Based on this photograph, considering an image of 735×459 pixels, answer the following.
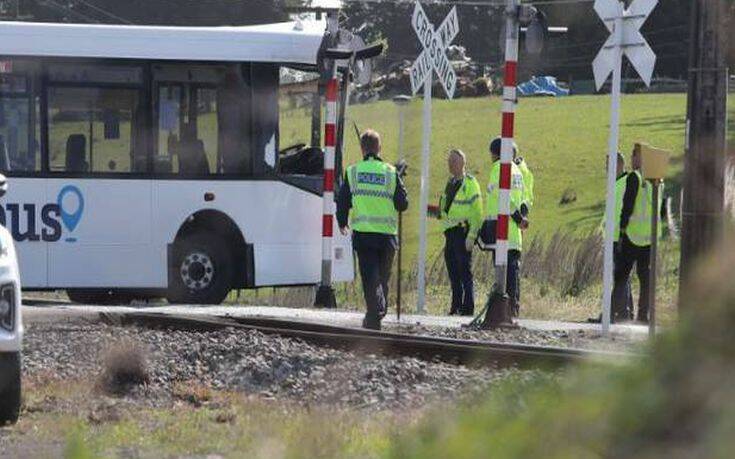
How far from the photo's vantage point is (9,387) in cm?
872

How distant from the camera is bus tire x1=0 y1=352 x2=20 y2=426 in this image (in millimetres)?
8672

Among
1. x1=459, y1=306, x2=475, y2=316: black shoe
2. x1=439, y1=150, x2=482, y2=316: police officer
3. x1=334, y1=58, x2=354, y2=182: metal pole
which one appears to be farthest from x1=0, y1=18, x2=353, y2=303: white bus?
x1=459, y1=306, x2=475, y2=316: black shoe

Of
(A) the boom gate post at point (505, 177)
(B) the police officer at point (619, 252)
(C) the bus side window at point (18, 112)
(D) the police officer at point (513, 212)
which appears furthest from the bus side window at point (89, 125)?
(B) the police officer at point (619, 252)

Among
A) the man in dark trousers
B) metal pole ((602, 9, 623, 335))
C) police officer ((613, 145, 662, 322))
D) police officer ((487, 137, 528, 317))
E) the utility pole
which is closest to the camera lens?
the utility pole

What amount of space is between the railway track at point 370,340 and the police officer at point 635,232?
15.8ft

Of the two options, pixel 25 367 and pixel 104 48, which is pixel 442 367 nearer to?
pixel 25 367

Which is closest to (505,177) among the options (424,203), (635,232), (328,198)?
(635,232)

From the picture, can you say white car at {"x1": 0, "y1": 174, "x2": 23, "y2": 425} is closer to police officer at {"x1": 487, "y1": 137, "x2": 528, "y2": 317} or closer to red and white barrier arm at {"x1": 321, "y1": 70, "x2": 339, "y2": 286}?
police officer at {"x1": 487, "y1": 137, "x2": 528, "y2": 317}

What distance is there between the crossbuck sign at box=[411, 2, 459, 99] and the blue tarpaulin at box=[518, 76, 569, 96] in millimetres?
49902

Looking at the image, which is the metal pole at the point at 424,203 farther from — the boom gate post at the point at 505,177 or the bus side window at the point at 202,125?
the boom gate post at the point at 505,177

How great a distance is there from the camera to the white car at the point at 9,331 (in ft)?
28.3

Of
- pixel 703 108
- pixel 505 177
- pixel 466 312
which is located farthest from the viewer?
pixel 466 312

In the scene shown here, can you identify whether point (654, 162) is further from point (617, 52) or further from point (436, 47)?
point (436, 47)

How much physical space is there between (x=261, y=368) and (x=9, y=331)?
10.2 feet
